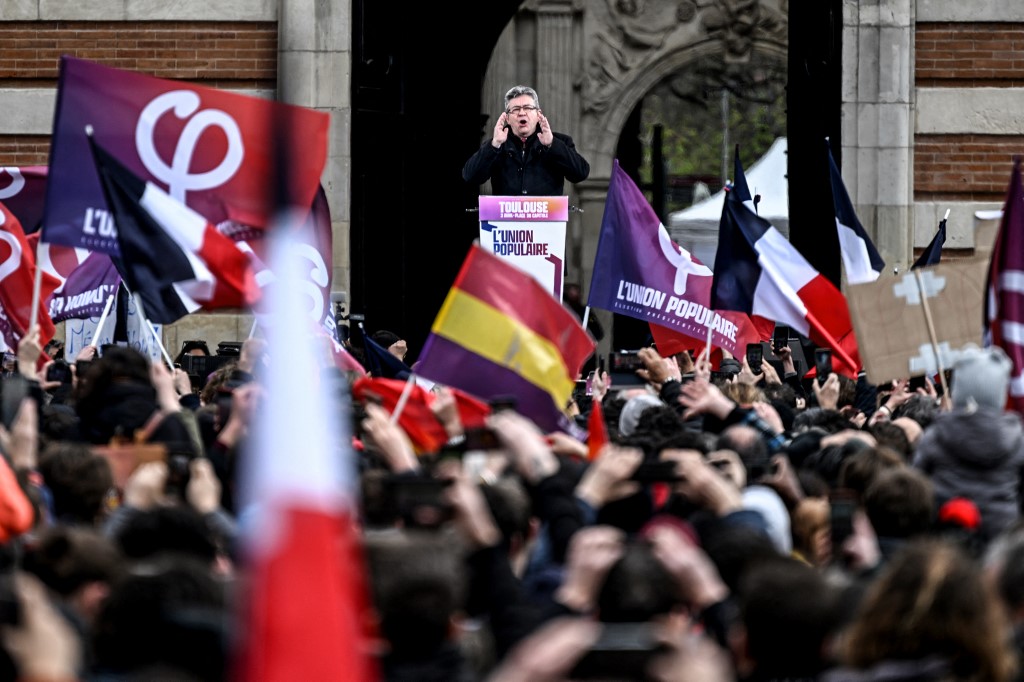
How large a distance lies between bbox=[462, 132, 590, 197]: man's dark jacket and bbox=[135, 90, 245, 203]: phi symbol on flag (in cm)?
353

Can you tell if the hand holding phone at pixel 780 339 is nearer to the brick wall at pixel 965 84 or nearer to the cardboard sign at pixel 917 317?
the brick wall at pixel 965 84

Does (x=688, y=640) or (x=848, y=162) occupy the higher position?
(x=848, y=162)

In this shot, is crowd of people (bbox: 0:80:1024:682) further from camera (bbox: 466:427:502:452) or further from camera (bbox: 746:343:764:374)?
camera (bbox: 746:343:764:374)

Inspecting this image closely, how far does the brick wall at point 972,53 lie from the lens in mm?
15125

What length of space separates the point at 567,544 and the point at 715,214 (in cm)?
2555

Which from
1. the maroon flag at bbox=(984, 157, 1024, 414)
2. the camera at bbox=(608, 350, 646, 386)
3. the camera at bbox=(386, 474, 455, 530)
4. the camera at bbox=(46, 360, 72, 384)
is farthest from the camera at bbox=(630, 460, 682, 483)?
the camera at bbox=(46, 360, 72, 384)

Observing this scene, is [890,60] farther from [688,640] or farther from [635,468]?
[688,640]

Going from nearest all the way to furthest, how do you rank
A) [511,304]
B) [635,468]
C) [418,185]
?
[635,468]
[511,304]
[418,185]

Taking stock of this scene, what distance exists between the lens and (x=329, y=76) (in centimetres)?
1477

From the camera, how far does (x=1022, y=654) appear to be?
4.23m

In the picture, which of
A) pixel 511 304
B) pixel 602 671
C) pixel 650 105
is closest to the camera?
pixel 602 671

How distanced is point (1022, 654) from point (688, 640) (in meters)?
0.81

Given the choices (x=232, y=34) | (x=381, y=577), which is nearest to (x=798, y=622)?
(x=381, y=577)

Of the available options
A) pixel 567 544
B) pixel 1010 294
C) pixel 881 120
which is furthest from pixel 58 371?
pixel 881 120
